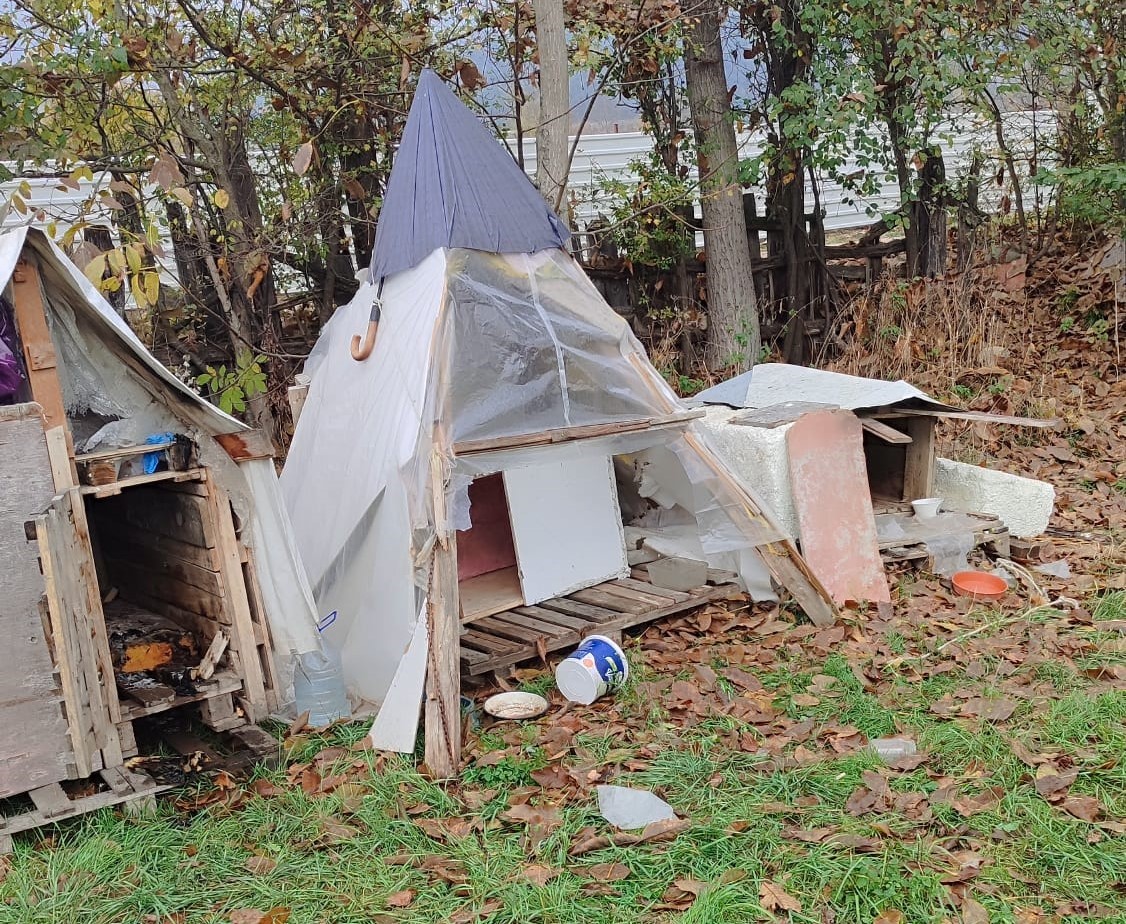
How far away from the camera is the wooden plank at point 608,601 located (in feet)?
18.6

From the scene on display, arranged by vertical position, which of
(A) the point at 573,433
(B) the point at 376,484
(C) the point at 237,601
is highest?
(A) the point at 573,433

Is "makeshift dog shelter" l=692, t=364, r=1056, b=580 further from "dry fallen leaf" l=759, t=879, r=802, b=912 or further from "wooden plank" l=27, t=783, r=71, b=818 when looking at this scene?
"wooden plank" l=27, t=783, r=71, b=818

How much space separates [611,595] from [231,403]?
10.3 feet

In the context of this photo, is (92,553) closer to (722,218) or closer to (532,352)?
(532,352)

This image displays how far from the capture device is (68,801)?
13.5ft

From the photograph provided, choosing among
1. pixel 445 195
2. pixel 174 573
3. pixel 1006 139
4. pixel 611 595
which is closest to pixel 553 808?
pixel 611 595

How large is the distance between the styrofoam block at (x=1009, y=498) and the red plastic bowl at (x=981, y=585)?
2.55 feet

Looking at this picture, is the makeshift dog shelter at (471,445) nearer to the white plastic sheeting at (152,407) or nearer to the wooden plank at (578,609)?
the wooden plank at (578,609)

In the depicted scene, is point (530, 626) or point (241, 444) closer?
point (241, 444)

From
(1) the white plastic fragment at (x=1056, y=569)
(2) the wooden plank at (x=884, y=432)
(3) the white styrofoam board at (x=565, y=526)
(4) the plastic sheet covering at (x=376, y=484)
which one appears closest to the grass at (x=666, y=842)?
(4) the plastic sheet covering at (x=376, y=484)

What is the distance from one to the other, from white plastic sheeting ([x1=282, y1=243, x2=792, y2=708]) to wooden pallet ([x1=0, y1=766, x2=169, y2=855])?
1224 mm

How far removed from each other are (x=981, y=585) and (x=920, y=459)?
1.16 m

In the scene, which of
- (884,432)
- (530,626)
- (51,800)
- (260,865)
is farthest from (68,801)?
(884,432)

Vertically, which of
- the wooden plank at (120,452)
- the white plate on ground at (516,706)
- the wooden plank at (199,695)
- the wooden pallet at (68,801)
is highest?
the wooden plank at (120,452)
